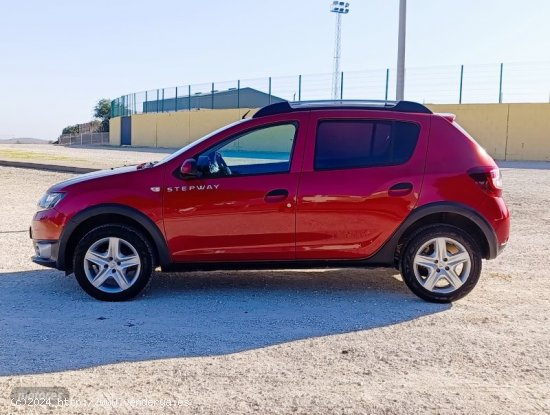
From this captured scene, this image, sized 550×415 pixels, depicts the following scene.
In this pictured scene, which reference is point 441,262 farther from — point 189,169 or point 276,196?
point 189,169

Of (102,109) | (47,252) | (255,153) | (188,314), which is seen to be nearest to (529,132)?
(255,153)

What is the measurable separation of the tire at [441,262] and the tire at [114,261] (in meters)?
2.44

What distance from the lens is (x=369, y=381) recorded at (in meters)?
3.91

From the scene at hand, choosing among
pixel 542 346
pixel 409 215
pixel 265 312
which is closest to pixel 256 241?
pixel 265 312

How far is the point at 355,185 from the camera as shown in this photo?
5723 millimetres

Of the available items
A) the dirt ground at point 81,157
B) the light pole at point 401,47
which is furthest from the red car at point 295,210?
the dirt ground at point 81,157

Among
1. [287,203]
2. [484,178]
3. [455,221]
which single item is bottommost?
[455,221]

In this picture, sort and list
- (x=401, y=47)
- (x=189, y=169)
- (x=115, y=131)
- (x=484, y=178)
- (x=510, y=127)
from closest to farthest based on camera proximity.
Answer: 1. (x=189, y=169)
2. (x=484, y=178)
3. (x=401, y=47)
4. (x=510, y=127)
5. (x=115, y=131)

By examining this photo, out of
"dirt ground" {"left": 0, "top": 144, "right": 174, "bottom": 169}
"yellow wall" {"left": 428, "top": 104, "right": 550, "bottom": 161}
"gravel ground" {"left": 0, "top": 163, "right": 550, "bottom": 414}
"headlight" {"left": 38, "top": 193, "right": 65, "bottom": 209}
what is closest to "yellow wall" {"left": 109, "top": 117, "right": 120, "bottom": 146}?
"dirt ground" {"left": 0, "top": 144, "right": 174, "bottom": 169}

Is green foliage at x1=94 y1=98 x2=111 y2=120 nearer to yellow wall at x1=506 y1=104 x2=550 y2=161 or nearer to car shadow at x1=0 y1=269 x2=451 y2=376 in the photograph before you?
yellow wall at x1=506 y1=104 x2=550 y2=161

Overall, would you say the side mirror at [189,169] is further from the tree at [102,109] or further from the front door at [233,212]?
the tree at [102,109]

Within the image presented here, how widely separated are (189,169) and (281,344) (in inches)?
75.6

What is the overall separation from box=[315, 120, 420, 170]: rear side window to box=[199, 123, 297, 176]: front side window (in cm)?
30

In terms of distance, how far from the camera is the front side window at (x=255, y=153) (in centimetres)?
579
